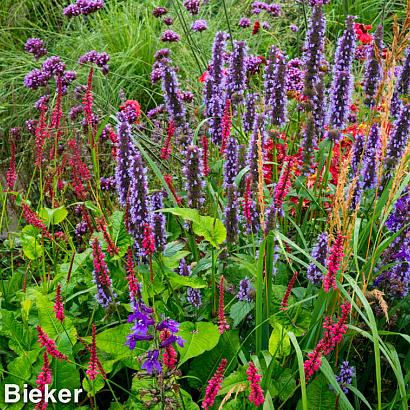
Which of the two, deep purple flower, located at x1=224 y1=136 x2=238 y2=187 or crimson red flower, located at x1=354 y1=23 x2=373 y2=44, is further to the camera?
crimson red flower, located at x1=354 y1=23 x2=373 y2=44

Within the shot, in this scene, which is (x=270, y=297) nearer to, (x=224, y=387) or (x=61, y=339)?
(x=224, y=387)

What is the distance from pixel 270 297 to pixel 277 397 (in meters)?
0.32

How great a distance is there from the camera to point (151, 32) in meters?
5.89

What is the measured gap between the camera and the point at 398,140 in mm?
2389

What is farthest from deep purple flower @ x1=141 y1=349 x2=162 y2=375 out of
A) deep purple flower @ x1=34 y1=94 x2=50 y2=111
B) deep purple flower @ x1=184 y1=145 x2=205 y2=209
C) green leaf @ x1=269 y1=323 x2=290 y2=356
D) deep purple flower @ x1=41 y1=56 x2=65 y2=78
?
deep purple flower @ x1=41 y1=56 x2=65 y2=78

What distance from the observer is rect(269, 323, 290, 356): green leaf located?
198 cm

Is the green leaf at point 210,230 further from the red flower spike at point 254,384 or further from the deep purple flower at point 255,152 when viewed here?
the red flower spike at point 254,384

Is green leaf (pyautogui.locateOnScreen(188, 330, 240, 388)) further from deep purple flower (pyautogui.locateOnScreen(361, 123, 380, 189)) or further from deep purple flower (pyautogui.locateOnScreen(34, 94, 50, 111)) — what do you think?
deep purple flower (pyautogui.locateOnScreen(34, 94, 50, 111))

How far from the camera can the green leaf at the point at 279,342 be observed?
198cm

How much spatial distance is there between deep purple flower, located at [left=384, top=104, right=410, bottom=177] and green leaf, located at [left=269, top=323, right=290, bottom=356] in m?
0.78

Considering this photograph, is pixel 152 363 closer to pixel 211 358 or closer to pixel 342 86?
pixel 211 358

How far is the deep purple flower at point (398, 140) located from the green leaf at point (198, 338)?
2.98ft

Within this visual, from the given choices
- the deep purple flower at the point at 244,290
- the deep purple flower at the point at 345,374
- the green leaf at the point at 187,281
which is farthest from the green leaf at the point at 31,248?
the deep purple flower at the point at 345,374

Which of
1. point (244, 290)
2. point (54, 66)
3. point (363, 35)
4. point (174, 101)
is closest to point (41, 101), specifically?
point (54, 66)
